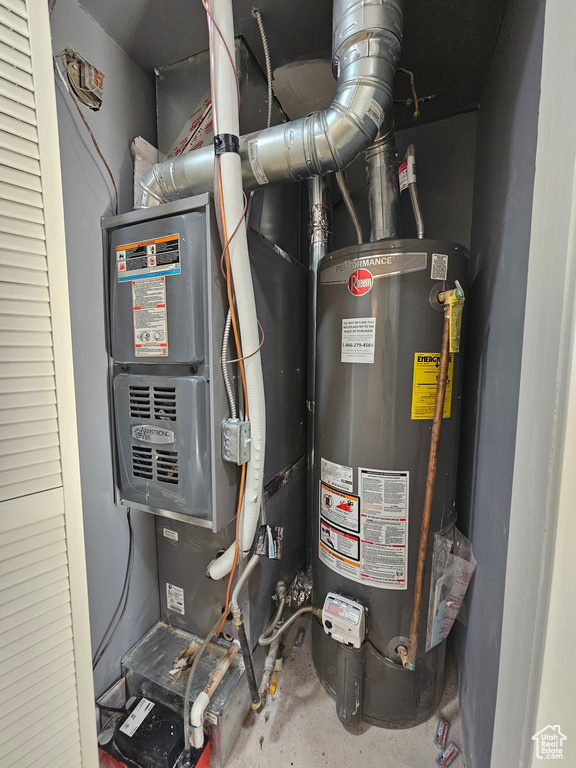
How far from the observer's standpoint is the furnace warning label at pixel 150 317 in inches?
31.6

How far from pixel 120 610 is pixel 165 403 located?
78 cm

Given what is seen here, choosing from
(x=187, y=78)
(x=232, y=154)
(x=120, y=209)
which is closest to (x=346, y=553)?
(x=232, y=154)

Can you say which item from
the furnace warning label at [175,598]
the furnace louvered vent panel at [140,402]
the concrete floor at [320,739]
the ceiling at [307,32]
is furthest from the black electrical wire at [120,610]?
the ceiling at [307,32]

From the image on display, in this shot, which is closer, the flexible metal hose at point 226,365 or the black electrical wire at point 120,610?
the flexible metal hose at point 226,365

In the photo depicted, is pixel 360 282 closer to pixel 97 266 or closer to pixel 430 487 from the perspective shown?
pixel 430 487

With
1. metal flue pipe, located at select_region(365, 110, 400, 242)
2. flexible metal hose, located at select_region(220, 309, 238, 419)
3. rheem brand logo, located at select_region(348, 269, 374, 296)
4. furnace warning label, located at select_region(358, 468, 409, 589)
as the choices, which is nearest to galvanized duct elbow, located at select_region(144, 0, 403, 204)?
metal flue pipe, located at select_region(365, 110, 400, 242)

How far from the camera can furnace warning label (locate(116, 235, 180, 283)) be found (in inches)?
30.6

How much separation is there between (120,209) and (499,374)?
1.26 meters

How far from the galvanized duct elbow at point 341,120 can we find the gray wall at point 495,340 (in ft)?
1.03

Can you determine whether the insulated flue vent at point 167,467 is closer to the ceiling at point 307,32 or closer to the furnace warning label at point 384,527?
the furnace warning label at point 384,527

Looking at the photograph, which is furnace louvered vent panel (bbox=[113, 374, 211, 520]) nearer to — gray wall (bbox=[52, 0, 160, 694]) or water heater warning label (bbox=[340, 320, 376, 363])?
gray wall (bbox=[52, 0, 160, 694])

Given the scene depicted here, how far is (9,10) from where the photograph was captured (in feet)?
1.52

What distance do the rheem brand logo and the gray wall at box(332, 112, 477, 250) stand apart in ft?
2.40

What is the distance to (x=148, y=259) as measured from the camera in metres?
0.82
